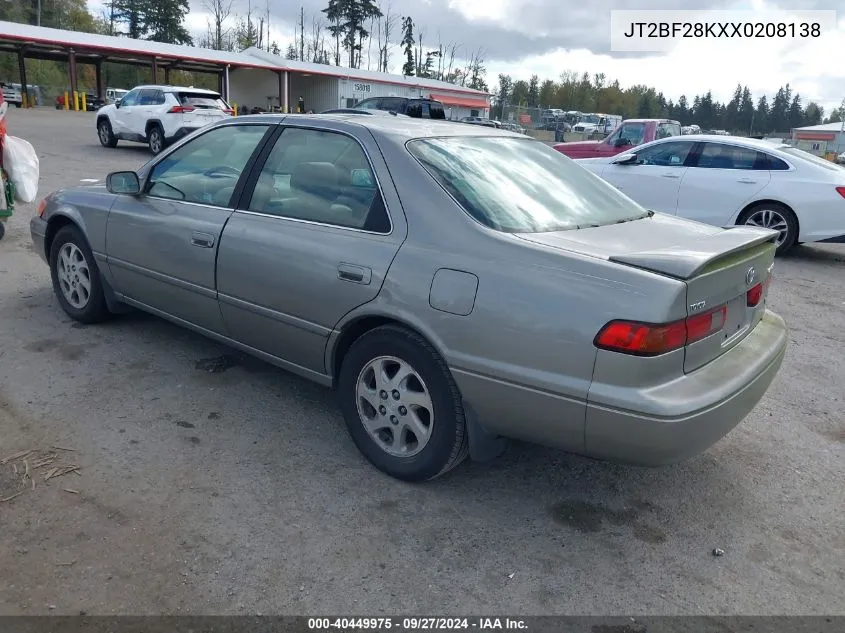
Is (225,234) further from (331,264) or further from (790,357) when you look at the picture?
(790,357)

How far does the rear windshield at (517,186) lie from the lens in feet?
10.1

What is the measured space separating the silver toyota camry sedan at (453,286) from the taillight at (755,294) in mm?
16

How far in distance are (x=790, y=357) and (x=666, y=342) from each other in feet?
10.7

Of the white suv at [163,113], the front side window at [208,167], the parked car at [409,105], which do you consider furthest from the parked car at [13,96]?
the front side window at [208,167]

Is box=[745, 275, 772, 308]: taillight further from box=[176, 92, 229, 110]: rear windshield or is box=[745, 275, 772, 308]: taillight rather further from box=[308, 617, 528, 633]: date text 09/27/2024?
box=[176, 92, 229, 110]: rear windshield

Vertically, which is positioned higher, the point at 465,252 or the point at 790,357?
the point at 465,252

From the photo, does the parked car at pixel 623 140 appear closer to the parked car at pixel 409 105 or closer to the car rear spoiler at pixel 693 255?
the parked car at pixel 409 105

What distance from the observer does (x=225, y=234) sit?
379 cm

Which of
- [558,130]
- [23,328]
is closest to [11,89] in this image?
[558,130]

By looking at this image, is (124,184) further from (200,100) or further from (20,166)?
(200,100)

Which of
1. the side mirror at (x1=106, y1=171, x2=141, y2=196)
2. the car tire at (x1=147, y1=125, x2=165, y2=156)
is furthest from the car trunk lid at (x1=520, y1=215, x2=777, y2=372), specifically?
the car tire at (x1=147, y1=125, x2=165, y2=156)

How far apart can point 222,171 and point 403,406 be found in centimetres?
192

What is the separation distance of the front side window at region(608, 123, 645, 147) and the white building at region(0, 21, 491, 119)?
2606cm

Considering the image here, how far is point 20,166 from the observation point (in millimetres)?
7184
